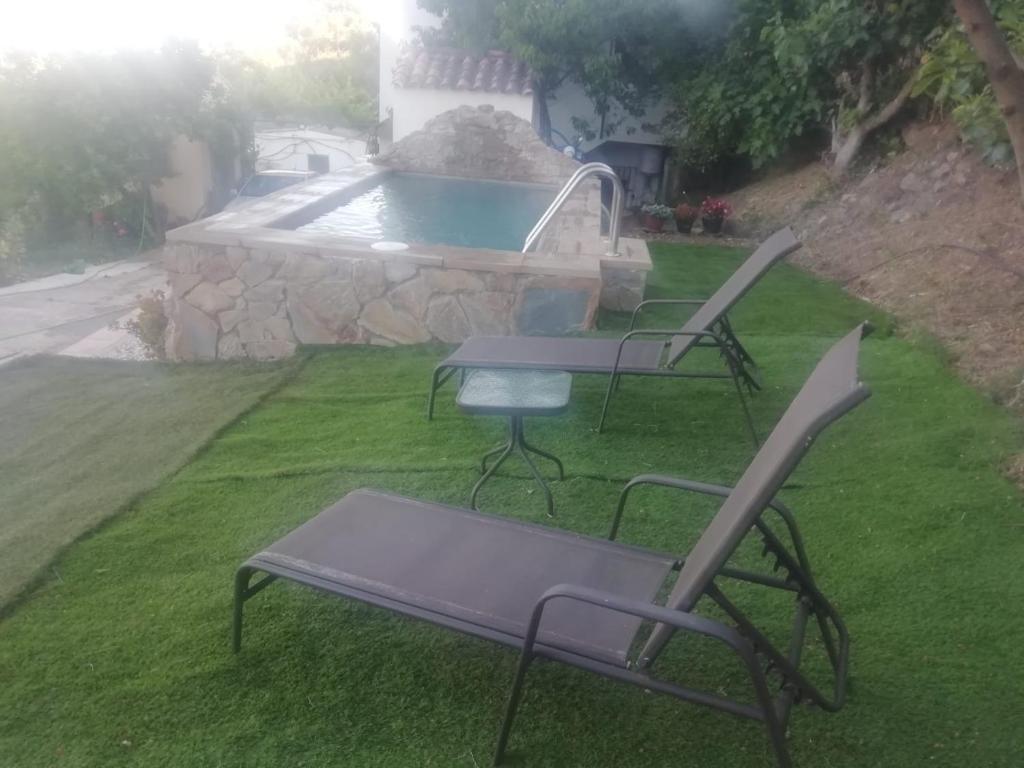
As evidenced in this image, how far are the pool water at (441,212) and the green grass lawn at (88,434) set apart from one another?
6.74ft

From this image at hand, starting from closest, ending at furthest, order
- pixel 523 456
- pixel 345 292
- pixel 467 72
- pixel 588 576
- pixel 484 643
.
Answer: pixel 588 576
pixel 484 643
pixel 523 456
pixel 345 292
pixel 467 72

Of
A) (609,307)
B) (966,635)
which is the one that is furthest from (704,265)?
(966,635)

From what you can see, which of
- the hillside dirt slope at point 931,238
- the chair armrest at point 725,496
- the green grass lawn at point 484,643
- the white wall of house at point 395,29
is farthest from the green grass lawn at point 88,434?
the white wall of house at point 395,29

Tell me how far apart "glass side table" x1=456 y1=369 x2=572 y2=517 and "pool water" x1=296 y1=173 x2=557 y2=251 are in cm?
349

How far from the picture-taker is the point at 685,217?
1001 cm

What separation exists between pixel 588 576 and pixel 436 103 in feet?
39.3

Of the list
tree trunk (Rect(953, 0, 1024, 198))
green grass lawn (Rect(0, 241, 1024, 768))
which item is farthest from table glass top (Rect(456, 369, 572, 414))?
tree trunk (Rect(953, 0, 1024, 198))

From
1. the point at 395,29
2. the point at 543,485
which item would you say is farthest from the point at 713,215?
the point at 543,485

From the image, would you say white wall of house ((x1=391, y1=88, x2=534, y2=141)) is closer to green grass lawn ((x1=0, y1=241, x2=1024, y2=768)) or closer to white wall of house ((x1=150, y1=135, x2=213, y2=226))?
white wall of house ((x1=150, y1=135, x2=213, y2=226))

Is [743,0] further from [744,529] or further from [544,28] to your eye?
[744,529]

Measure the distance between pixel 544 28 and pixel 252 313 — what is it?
819 centimetres

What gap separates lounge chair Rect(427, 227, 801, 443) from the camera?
143 inches

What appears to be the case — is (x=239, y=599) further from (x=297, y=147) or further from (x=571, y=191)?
(x=297, y=147)

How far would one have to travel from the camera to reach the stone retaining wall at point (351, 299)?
16.7 ft
